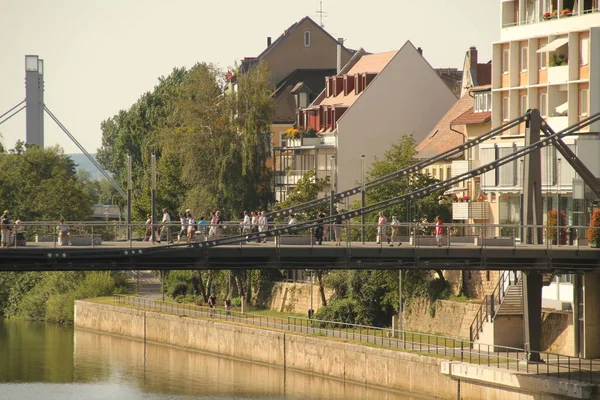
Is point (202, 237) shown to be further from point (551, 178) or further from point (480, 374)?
point (551, 178)

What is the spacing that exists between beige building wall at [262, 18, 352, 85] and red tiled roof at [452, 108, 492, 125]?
31.9 metres

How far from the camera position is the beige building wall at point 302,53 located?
126250mm

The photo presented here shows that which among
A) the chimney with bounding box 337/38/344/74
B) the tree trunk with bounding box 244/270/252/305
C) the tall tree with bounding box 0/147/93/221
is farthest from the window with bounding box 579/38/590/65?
the tall tree with bounding box 0/147/93/221

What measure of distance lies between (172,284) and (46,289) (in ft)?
42.7

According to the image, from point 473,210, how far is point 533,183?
80.2 ft

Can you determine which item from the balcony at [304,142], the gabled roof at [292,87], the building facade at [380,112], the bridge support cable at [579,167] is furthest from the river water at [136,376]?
the gabled roof at [292,87]

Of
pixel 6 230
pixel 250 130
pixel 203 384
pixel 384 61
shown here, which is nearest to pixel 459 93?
pixel 384 61

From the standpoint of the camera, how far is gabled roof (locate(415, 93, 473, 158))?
97.4 meters

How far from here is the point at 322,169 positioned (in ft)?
360

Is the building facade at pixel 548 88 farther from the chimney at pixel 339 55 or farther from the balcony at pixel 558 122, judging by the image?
the chimney at pixel 339 55

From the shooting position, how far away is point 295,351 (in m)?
78.5

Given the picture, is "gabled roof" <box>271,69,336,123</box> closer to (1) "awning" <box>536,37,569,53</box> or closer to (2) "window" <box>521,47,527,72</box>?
(2) "window" <box>521,47,527,72</box>

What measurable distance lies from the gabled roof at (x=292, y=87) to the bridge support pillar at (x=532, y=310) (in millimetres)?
59819

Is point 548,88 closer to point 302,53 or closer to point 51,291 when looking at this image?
point 51,291
